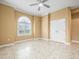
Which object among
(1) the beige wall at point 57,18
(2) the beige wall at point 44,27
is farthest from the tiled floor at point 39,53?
(2) the beige wall at point 44,27

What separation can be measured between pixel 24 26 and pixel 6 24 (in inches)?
115

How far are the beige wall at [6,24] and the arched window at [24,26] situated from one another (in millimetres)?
1660

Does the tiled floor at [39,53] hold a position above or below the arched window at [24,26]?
below

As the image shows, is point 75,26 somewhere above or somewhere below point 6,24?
below

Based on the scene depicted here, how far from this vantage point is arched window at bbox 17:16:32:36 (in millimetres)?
7777

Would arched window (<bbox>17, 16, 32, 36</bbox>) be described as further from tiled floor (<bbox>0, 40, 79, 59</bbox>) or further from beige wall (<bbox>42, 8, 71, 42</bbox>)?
tiled floor (<bbox>0, 40, 79, 59</bbox>)

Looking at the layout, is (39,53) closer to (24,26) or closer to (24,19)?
(24,26)

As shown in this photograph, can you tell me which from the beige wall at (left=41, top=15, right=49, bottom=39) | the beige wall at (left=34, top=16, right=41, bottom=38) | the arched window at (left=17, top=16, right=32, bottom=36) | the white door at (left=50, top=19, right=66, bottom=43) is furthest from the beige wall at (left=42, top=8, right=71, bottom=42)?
the arched window at (left=17, top=16, right=32, bottom=36)

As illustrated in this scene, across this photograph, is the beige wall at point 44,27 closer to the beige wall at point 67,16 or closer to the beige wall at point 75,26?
the beige wall at point 67,16

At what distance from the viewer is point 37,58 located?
10.8 feet

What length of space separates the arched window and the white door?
245 cm

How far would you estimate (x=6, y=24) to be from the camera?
5559 millimetres

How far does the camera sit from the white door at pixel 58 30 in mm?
6742

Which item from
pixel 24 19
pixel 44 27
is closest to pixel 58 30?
pixel 44 27
